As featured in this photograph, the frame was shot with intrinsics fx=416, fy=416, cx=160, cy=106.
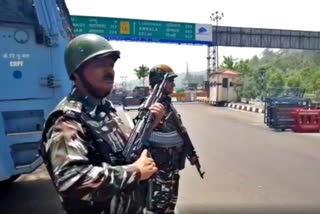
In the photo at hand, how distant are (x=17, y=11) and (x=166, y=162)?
2.16 metres

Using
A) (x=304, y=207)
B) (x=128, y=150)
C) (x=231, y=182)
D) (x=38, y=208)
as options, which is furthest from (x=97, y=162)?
(x=231, y=182)

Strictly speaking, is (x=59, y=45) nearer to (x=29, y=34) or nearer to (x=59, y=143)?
(x=29, y=34)

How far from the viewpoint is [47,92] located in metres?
4.24

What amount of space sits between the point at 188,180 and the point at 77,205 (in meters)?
4.95

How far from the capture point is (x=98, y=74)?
5.96 feet

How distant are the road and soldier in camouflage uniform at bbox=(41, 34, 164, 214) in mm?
3118

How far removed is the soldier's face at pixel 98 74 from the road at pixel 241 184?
127 inches

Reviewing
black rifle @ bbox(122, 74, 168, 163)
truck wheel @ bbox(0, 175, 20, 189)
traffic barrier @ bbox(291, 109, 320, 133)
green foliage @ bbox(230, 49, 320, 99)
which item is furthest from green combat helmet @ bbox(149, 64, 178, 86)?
green foliage @ bbox(230, 49, 320, 99)

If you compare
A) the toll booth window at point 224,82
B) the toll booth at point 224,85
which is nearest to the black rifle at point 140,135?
the toll booth at point 224,85

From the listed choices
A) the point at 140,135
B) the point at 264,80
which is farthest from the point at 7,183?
the point at 264,80

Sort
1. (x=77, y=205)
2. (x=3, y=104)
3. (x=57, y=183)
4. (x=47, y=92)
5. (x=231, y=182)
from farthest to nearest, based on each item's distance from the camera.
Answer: (x=231, y=182)
(x=47, y=92)
(x=3, y=104)
(x=77, y=205)
(x=57, y=183)

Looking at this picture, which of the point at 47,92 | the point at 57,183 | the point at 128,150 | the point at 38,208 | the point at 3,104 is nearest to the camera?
the point at 57,183

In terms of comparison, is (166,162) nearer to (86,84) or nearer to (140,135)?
(140,135)

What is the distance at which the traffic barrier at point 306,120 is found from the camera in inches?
520
